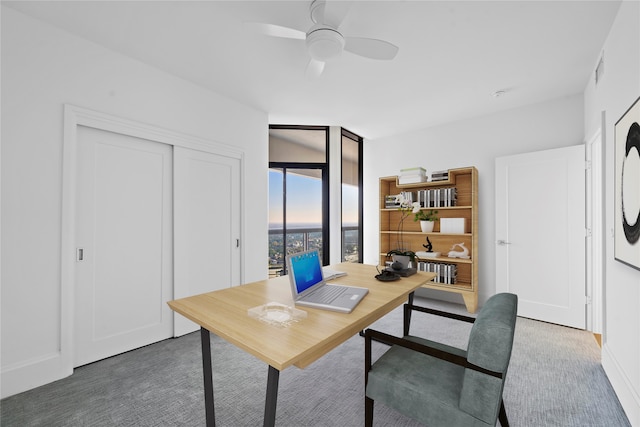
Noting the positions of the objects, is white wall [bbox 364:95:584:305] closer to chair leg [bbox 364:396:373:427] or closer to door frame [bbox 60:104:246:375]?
chair leg [bbox 364:396:373:427]

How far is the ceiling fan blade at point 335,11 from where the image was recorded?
165 cm

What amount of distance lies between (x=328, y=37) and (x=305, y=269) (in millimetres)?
1530

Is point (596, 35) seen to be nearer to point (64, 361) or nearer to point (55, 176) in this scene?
point (55, 176)

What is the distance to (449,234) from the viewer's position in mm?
3947

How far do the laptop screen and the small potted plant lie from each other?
2796mm

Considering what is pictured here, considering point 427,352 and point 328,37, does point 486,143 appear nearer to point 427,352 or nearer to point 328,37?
point 328,37

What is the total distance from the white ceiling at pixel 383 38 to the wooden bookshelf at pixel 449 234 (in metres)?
1.05

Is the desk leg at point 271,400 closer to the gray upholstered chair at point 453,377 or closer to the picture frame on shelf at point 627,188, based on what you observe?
the gray upholstered chair at point 453,377

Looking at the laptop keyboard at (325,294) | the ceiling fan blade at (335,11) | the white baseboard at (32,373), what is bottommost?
the white baseboard at (32,373)

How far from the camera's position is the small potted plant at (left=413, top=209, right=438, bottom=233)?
4.13 m

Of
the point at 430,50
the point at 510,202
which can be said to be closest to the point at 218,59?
the point at 430,50

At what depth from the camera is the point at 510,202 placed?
11.8 feet

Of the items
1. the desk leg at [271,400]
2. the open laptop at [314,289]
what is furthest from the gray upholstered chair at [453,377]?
the desk leg at [271,400]

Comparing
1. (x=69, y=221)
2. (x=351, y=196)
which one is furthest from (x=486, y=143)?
(x=69, y=221)
